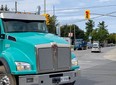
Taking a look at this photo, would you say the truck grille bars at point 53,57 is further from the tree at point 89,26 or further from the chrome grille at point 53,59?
the tree at point 89,26

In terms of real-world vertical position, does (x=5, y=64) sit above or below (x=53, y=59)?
below

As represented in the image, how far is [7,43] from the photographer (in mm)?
11422

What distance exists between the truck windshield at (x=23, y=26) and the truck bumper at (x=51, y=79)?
208 cm

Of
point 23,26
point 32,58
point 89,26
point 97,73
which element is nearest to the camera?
point 32,58

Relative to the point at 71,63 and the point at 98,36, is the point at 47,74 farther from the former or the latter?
the point at 98,36

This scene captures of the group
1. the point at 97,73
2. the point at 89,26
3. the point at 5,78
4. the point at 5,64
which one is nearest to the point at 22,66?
the point at 5,64

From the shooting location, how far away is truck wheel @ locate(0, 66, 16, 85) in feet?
34.8

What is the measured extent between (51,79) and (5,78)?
1.48 metres

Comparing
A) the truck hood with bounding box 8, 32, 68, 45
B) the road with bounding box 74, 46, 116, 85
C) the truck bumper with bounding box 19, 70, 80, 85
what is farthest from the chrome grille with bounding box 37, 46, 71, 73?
the road with bounding box 74, 46, 116, 85

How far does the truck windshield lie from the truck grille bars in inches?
66.2

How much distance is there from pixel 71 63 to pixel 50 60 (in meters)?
0.92

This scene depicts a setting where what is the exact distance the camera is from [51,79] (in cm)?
1072

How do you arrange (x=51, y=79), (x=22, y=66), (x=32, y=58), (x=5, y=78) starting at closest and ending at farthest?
(x=22, y=66), (x=32, y=58), (x=51, y=79), (x=5, y=78)

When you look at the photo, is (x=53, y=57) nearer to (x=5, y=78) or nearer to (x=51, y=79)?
(x=51, y=79)
